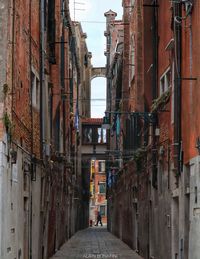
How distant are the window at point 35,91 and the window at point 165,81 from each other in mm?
4280

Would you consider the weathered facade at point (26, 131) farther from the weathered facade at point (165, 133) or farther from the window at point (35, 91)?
the weathered facade at point (165, 133)

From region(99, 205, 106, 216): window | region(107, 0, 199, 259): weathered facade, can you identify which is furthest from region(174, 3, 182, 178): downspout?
region(99, 205, 106, 216): window

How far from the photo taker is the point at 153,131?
23953 millimetres

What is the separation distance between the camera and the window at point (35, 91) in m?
22.5

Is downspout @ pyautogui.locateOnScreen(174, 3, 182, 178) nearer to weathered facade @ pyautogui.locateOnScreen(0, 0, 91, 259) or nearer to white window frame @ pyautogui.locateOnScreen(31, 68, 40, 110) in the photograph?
weathered facade @ pyautogui.locateOnScreen(0, 0, 91, 259)

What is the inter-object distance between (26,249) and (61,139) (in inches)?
637

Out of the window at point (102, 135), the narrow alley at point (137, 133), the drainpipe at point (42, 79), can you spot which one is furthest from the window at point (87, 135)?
the drainpipe at point (42, 79)

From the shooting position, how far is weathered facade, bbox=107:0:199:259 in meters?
16.4

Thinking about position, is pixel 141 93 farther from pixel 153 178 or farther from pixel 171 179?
pixel 171 179

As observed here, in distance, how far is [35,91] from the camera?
23.0 meters

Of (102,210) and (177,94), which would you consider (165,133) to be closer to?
(177,94)

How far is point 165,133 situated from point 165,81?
179 centimetres

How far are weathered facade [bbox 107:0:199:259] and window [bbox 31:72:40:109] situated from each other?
3187 millimetres

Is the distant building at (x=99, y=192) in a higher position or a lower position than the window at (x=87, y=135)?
lower
